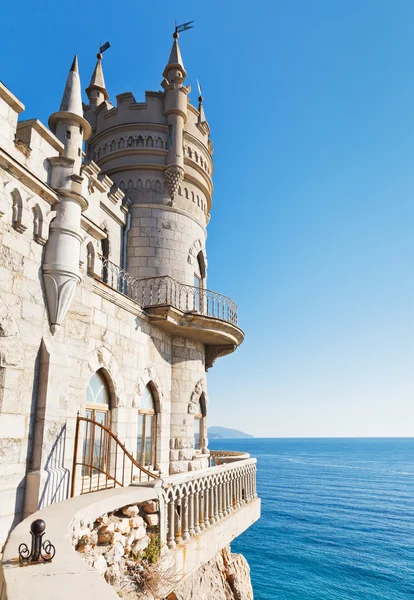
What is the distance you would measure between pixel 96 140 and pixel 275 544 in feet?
116

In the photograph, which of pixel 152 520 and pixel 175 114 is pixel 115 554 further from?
pixel 175 114

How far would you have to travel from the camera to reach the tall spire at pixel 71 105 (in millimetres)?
8000

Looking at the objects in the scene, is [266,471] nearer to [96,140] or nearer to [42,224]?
[96,140]

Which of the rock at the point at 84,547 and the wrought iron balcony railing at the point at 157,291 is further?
the wrought iron balcony railing at the point at 157,291

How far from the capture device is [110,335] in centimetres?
1084

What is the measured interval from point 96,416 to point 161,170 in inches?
337

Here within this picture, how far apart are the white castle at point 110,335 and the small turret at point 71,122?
3cm

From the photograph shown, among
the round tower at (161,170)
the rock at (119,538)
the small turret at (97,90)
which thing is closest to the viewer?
the rock at (119,538)

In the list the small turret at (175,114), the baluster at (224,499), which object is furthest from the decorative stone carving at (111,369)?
the small turret at (175,114)

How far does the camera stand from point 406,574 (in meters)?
30.5

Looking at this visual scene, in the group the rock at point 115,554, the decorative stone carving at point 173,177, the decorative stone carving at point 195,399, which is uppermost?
the decorative stone carving at point 173,177

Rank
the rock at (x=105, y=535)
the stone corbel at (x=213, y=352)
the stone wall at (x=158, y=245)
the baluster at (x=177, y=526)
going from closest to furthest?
1. the rock at (x=105, y=535)
2. the baluster at (x=177, y=526)
3. the stone wall at (x=158, y=245)
4. the stone corbel at (x=213, y=352)

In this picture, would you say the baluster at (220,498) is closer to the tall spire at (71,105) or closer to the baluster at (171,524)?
the baluster at (171,524)

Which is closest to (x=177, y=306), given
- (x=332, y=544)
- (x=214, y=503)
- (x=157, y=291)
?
(x=157, y=291)
